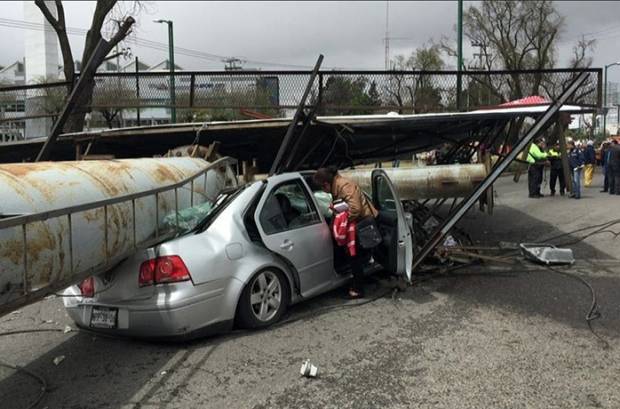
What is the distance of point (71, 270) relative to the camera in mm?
4172

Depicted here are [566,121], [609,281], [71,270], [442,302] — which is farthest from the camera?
[566,121]

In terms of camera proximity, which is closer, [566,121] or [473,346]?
[473,346]

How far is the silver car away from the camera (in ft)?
16.3

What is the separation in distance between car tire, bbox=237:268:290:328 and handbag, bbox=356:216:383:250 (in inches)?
40.2

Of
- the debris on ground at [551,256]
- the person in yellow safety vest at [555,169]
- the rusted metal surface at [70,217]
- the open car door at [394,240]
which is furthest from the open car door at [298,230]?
the person in yellow safety vest at [555,169]

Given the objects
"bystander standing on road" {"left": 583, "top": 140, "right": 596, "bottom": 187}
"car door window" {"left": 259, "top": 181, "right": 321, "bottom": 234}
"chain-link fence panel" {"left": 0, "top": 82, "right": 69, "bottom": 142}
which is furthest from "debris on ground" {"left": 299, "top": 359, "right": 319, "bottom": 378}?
"bystander standing on road" {"left": 583, "top": 140, "right": 596, "bottom": 187}

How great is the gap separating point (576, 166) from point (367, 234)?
1279 centimetres

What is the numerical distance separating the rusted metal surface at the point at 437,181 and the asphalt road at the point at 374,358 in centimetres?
238

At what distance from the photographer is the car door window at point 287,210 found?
5.93 metres

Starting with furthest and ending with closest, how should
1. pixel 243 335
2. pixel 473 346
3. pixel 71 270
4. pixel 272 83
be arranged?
1. pixel 272 83
2. pixel 243 335
3. pixel 473 346
4. pixel 71 270

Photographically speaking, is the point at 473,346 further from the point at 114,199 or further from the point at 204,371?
the point at 114,199

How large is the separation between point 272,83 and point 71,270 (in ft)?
21.2

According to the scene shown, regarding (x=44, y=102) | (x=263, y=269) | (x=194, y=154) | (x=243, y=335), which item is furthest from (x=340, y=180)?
(x=44, y=102)

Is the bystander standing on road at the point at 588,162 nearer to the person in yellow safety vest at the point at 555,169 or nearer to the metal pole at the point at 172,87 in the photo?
the person in yellow safety vest at the point at 555,169
